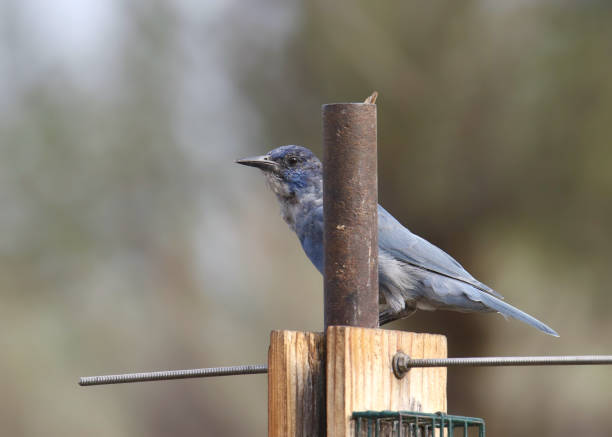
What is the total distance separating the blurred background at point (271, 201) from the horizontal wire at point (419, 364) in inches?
242

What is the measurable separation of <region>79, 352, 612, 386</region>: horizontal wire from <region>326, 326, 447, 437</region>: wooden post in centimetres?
5

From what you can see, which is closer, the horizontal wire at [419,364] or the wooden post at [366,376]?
the horizontal wire at [419,364]

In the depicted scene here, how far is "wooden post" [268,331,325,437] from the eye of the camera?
287 cm

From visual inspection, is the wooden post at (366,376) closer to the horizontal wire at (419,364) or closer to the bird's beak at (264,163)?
the horizontal wire at (419,364)

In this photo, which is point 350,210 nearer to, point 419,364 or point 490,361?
point 419,364

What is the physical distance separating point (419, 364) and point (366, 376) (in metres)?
0.18

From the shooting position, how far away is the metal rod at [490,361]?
8.36 ft

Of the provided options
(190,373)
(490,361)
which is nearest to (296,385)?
(190,373)

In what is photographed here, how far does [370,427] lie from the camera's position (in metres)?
2.82

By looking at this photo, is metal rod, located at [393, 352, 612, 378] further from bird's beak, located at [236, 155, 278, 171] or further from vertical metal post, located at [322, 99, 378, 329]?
bird's beak, located at [236, 155, 278, 171]

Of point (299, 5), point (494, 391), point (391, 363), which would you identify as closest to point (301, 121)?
point (299, 5)

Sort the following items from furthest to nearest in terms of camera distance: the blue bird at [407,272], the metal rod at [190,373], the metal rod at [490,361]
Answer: the blue bird at [407,272] → the metal rod at [190,373] → the metal rod at [490,361]

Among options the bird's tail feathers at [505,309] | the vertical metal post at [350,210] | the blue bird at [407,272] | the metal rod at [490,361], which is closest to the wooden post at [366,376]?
the metal rod at [490,361]

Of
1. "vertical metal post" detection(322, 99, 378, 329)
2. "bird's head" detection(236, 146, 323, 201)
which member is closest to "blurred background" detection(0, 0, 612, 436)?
"bird's head" detection(236, 146, 323, 201)
